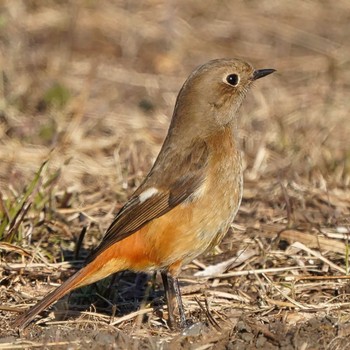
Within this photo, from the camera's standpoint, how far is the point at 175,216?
6.62 meters

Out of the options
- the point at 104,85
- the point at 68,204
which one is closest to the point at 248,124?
the point at 104,85

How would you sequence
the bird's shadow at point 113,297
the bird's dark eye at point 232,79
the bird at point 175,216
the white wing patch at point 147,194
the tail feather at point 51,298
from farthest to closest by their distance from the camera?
the bird's dark eye at point 232,79
the bird's shadow at point 113,297
the white wing patch at point 147,194
the bird at point 175,216
the tail feather at point 51,298

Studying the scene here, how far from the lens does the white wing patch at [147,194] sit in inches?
263

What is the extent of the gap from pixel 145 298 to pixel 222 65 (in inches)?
71.7

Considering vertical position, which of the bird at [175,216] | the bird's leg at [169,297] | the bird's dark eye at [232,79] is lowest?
the bird's leg at [169,297]

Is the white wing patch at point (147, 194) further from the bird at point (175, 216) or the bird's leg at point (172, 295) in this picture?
the bird's leg at point (172, 295)

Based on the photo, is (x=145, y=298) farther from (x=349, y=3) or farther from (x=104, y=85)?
(x=349, y=3)

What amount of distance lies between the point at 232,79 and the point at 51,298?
2.15 metres

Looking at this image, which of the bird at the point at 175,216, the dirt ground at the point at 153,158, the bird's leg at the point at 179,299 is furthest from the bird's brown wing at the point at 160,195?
the dirt ground at the point at 153,158

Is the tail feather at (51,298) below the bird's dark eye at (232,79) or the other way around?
below

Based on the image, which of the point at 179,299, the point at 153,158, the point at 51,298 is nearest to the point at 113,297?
the point at 179,299

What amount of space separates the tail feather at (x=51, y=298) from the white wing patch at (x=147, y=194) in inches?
24.7

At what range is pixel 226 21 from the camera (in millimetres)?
12914

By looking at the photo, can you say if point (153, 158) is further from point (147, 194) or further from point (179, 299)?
point (179, 299)
